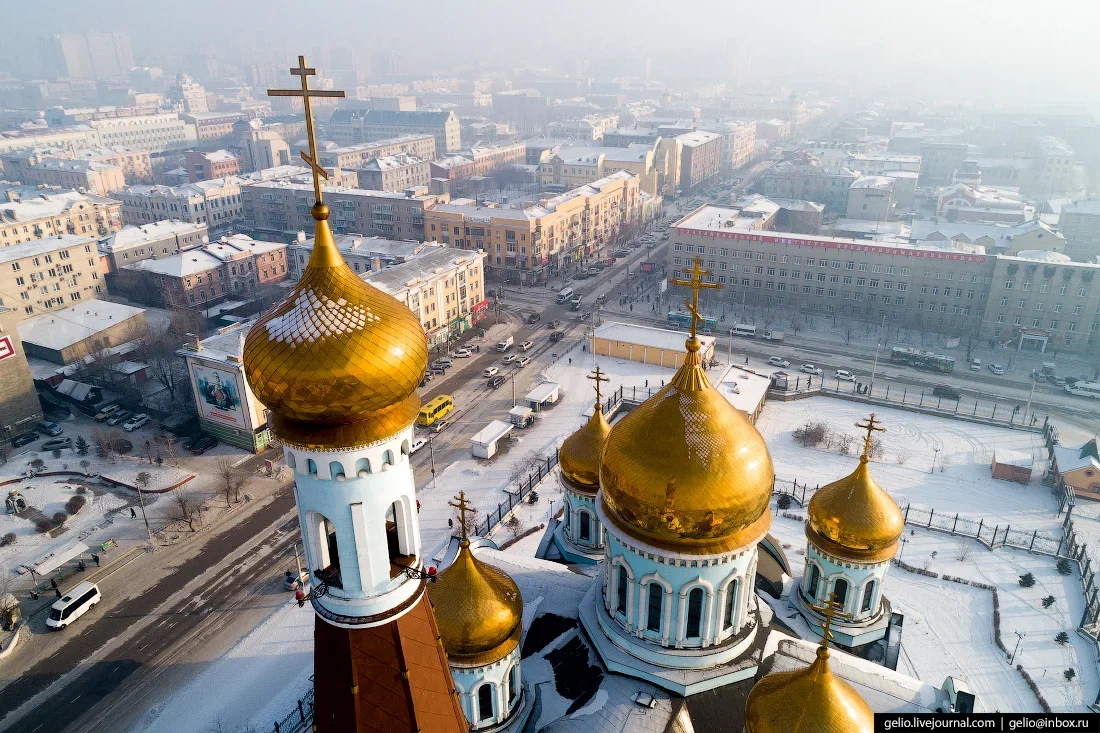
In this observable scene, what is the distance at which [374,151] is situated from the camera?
117 meters

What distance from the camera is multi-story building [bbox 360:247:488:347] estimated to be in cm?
5181

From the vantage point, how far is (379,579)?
383 inches

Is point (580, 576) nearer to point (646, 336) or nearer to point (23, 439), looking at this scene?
point (646, 336)

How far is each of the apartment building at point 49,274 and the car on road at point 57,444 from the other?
69.3ft

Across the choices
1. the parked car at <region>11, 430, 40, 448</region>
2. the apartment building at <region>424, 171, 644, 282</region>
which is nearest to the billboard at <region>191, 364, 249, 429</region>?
the parked car at <region>11, 430, 40, 448</region>

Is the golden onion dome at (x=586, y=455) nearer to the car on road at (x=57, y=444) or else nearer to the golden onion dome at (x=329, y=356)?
the golden onion dome at (x=329, y=356)

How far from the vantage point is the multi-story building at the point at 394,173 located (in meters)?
97.9

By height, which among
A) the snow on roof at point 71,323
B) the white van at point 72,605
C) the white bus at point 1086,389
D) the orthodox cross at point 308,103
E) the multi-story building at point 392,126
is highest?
the orthodox cross at point 308,103

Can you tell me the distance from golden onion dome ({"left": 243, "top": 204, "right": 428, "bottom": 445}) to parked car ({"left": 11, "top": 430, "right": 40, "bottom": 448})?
43.3 meters

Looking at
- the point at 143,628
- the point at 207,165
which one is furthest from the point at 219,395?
the point at 207,165

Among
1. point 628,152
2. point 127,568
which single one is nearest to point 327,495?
point 127,568

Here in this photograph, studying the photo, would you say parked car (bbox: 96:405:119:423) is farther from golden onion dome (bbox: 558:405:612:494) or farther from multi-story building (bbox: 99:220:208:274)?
golden onion dome (bbox: 558:405:612:494)

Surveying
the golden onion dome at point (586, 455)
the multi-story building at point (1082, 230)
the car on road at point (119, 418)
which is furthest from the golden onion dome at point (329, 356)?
the multi-story building at point (1082, 230)

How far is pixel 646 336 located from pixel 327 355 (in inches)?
1762
